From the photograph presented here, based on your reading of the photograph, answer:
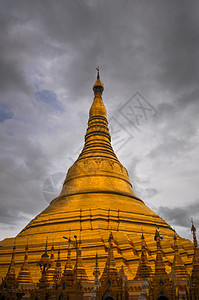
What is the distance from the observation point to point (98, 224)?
2439 cm

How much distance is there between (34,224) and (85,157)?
11.0 m

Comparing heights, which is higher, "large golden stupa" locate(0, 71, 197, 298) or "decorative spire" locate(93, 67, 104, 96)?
"decorative spire" locate(93, 67, 104, 96)

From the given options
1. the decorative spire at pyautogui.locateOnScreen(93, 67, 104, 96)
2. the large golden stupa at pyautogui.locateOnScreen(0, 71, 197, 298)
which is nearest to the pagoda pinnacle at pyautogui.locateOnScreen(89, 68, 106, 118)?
the decorative spire at pyautogui.locateOnScreen(93, 67, 104, 96)

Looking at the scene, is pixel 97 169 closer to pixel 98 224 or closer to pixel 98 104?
pixel 98 224

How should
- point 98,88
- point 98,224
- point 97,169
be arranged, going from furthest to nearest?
point 98,88 < point 97,169 < point 98,224

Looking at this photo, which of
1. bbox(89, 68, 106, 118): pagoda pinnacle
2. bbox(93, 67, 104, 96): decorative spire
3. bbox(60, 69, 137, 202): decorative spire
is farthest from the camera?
bbox(93, 67, 104, 96): decorative spire

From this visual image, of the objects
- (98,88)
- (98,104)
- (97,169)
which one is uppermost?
(98,88)

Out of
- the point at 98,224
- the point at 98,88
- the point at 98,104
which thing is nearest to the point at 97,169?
the point at 98,224

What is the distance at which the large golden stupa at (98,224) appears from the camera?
20.6 m

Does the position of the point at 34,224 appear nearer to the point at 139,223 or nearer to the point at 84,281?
the point at 139,223

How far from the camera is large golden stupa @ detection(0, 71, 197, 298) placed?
20578mm

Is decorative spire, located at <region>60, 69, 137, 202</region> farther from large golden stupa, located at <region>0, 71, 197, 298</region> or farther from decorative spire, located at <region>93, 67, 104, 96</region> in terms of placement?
decorative spire, located at <region>93, 67, 104, 96</region>

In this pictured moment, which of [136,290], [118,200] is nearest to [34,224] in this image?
[118,200]

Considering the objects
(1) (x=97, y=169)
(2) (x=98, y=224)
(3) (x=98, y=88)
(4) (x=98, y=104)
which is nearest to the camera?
(2) (x=98, y=224)
